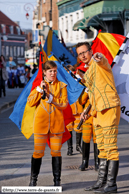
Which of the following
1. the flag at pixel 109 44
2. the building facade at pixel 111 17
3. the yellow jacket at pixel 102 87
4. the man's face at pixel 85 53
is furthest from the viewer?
the building facade at pixel 111 17

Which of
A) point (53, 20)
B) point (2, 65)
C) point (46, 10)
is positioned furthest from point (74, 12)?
point (2, 65)

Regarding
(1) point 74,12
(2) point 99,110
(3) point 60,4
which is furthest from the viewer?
(3) point 60,4

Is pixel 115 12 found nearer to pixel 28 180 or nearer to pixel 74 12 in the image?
pixel 74 12

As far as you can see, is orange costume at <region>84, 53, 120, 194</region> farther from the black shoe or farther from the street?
the black shoe

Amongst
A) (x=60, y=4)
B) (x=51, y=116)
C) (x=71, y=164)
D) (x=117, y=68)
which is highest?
(x=60, y=4)

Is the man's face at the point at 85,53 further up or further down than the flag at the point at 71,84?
further up

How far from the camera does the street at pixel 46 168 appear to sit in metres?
6.14

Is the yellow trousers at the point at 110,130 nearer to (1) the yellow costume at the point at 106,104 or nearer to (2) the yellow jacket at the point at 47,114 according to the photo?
(1) the yellow costume at the point at 106,104

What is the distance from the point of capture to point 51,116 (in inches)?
228

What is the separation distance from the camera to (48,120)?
579cm

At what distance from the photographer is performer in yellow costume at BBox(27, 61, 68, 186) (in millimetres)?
5770

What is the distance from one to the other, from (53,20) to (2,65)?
3783cm

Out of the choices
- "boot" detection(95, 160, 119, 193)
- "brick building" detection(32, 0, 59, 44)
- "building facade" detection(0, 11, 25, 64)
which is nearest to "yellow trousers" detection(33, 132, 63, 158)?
"boot" detection(95, 160, 119, 193)

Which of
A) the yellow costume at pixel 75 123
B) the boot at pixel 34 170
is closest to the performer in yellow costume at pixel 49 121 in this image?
the boot at pixel 34 170
